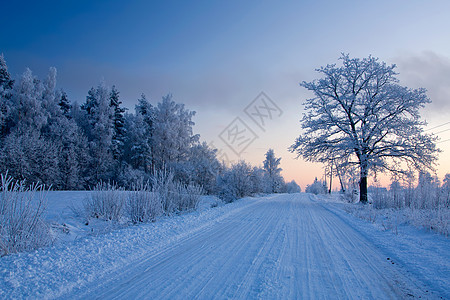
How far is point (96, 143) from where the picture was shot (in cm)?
2950

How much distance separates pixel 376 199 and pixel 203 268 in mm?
13123

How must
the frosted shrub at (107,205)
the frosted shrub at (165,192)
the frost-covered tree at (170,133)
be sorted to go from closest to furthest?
1. the frosted shrub at (107,205)
2. the frosted shrub at (165,192)
3. the frost-covered tree at (170,133)

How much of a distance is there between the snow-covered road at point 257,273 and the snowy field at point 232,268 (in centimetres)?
1

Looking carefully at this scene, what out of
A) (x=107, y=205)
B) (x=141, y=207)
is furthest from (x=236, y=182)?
(x=107, y=205)

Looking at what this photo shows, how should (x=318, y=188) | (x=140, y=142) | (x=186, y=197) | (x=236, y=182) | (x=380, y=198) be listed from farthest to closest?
(x=318, y=188) < (x=140, y=142) < (x=236, y=182) < (x=380, y=198) < (x=186, y=197)

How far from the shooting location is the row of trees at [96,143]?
22250 millimetres

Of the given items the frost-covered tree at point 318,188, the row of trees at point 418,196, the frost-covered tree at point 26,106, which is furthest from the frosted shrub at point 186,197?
the frost-covered tree at point 318,188

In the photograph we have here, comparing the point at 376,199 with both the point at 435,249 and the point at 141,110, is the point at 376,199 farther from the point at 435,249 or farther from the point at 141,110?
the point at 141,110

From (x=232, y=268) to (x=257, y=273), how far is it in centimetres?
44

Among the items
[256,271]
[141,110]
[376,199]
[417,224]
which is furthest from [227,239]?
[141,110]

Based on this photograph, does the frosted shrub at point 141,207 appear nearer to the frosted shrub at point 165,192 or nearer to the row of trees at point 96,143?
the frosted shrub at point 165,192

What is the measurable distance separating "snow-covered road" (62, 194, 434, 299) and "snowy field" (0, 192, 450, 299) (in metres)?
0.01

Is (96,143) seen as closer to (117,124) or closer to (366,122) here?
(117,124)

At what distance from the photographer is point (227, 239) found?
5.68 meters
